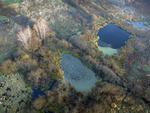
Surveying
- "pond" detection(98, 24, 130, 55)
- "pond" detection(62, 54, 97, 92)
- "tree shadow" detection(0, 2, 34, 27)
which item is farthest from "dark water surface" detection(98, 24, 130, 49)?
"tree shadow" detection(0, 2, 34, 27)

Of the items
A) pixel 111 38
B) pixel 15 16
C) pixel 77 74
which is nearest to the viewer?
pixel 77 74

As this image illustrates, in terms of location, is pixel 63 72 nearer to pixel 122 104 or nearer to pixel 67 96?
pixel 67 96

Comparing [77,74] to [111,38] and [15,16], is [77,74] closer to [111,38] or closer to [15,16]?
[111,38]

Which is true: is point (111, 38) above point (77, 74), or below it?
above

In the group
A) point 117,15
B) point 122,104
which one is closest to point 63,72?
point 122,104

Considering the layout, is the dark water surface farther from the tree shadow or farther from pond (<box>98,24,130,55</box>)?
the tree shadow

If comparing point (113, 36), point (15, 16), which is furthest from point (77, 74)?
point (15, 16)

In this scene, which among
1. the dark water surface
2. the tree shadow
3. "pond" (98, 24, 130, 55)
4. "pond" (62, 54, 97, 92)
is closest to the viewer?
"pond" (62, 54, 97, 92)
